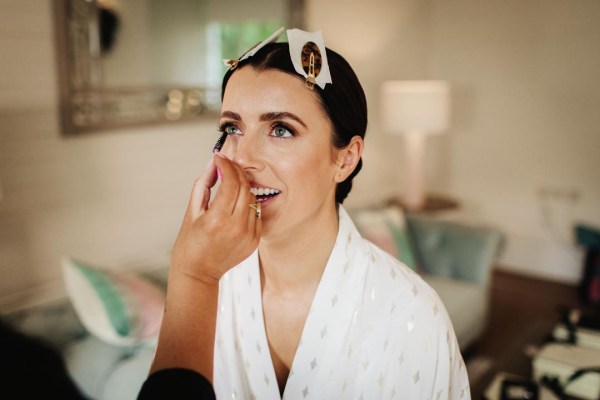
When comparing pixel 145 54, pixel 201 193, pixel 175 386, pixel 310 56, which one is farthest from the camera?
pixel 145 54

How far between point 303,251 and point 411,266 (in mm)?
1963

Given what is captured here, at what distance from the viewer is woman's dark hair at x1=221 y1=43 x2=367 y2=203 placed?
872 mm

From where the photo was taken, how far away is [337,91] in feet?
2.97

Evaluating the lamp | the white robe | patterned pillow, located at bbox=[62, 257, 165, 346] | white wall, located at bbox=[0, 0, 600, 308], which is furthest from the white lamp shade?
the white robe

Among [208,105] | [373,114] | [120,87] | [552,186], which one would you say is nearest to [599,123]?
[552,186]

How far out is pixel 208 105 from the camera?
102 inches

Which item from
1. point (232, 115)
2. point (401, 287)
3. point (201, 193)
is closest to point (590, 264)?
point (401, 287)

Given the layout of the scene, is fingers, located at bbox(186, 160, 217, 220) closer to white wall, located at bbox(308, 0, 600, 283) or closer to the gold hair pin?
the gold hair pin

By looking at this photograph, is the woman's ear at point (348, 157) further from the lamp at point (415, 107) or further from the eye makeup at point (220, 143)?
the lamp at point (415, 107)

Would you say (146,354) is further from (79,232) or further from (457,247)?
(457,247)

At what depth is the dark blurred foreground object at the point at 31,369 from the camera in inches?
61.1

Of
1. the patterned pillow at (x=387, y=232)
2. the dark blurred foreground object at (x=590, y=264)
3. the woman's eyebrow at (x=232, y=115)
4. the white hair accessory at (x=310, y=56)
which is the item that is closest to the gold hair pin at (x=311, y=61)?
the white hair accessory at (x=310, y=56)

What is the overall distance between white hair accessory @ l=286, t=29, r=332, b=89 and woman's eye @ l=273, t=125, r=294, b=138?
8 centimetres

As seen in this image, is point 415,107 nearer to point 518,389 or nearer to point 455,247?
point 455,247
